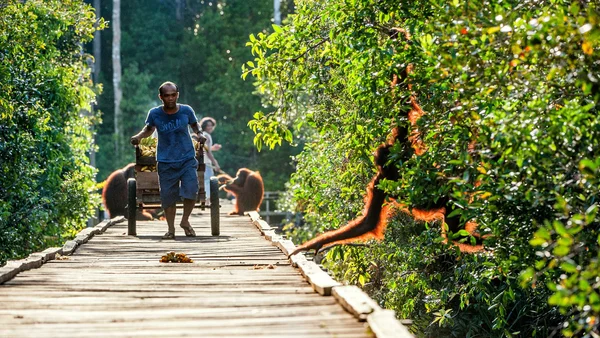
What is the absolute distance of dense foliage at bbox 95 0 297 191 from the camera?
39.8 meters

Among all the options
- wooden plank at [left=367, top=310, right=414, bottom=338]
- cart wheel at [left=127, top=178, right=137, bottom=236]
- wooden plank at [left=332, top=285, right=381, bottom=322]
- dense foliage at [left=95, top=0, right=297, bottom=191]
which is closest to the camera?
wooden plank at [left=367, top=310, right=414, bottom=338]

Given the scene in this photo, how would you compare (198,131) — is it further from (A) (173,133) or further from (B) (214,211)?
(B) (214,211)

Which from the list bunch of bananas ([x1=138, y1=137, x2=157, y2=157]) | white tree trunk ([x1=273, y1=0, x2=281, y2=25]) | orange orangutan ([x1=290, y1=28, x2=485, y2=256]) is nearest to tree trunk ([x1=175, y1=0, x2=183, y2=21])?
white tree trunk ([x1=273, y1=0, x2=281, y2=25])

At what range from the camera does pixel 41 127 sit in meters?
13.3

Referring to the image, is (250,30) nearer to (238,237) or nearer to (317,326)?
(238,237)

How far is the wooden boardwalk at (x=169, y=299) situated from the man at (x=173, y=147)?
4.27 feet

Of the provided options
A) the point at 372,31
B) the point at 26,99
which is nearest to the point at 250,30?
the point at 26,99

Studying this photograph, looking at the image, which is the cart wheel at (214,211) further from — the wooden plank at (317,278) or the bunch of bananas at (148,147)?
the wooden plank at (317,278)

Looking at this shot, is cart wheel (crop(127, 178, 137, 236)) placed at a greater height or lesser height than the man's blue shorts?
lesser

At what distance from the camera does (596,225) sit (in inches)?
235

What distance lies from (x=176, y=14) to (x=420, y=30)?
39152 mm

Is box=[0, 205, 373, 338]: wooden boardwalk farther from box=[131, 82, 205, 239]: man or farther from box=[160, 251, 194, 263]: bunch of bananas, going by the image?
box=[131, 82, 205, 239]: man

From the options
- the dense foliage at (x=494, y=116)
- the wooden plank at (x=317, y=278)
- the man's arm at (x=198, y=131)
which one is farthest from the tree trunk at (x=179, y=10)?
the wooden plank at (x=317, y=278)

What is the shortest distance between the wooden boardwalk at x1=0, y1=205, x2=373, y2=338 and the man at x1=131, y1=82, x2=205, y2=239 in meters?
1.30
